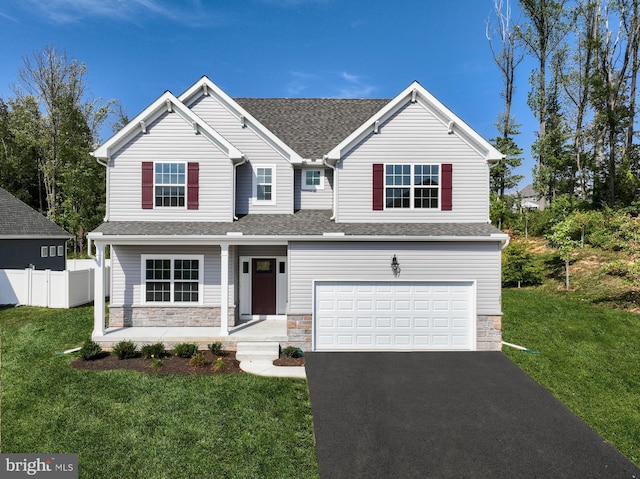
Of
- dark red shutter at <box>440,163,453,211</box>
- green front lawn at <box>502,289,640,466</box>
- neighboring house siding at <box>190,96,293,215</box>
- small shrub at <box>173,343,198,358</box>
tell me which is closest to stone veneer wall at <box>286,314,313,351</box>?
small shrub at <box>173,343,198,358</box>

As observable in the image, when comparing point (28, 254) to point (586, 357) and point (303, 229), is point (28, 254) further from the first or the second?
point (586, 357)

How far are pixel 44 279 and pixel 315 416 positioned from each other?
15175mm

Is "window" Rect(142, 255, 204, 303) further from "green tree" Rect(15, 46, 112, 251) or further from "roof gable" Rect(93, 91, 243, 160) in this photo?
"green tree" Rect(15, 46, 112, 251)

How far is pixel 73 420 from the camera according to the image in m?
6.61

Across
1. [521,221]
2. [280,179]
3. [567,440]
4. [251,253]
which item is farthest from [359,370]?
[521,221]

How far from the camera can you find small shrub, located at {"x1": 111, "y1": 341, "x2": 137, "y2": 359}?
32.6ft

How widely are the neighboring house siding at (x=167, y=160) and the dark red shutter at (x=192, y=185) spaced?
10 centimetres

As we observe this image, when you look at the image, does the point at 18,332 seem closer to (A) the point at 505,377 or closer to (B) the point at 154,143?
(B) the point at 154,143

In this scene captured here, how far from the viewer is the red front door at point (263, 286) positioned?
508 inches

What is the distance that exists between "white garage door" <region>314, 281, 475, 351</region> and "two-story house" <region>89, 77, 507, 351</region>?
0.03 m

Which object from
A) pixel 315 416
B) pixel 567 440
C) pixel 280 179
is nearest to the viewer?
pixel 567 440

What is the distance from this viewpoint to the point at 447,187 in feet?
37.8

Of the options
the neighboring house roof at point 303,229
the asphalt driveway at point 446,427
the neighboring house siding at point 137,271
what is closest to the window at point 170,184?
the neighboring house roof at point 303,229

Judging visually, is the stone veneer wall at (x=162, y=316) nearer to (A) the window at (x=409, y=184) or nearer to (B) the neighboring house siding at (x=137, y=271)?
(B) the neighboring house siding at (x=137, y=271)
